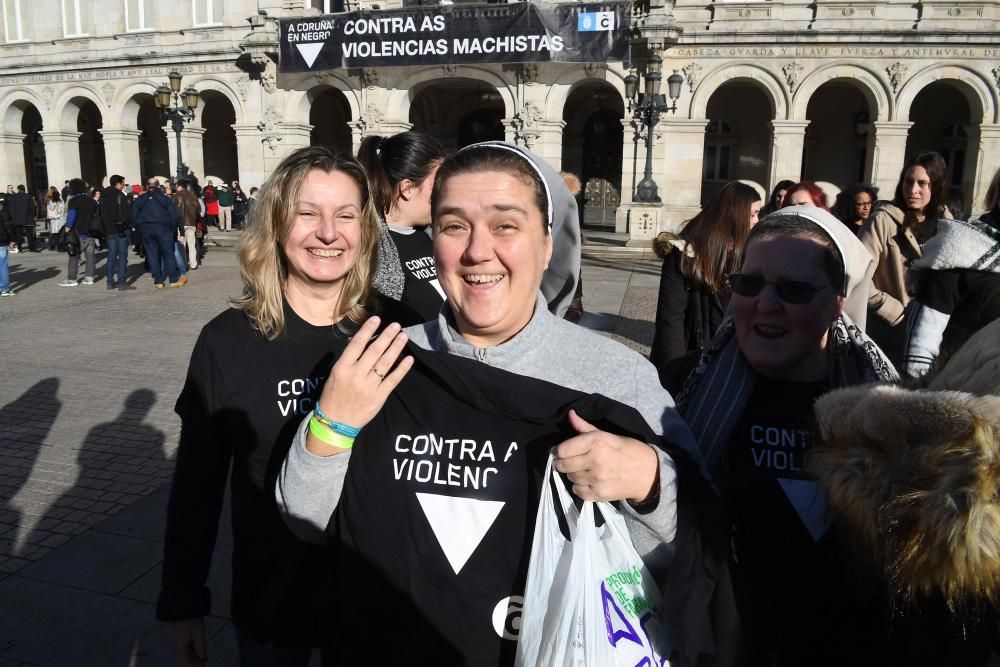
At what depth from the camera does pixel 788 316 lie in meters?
1.77

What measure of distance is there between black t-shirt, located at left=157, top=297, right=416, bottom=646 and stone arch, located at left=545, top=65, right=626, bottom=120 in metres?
20.2

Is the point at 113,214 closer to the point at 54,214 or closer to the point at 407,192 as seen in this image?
the point at 54,214

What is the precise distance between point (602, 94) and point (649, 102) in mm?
7751

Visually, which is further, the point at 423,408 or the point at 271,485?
the point at 271,485

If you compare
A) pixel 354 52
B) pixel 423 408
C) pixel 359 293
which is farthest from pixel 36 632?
pixel 354 52

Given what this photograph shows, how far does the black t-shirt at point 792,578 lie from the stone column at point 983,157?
22011 mm

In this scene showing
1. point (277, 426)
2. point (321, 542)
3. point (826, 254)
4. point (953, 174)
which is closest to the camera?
point (321, 542)

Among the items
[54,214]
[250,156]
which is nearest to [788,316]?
[54,214]

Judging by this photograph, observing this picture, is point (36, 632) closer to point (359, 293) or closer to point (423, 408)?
point (359, 293)

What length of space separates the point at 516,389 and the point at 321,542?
1.91 feet

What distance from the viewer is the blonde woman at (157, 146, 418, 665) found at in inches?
76.0

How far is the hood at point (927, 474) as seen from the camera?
87 centimetres

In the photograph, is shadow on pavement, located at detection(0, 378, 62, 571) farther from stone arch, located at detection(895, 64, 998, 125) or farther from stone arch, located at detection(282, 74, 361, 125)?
stone arch, located at detection(895, 64, 998, 125)

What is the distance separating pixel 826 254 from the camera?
1.81 metres
